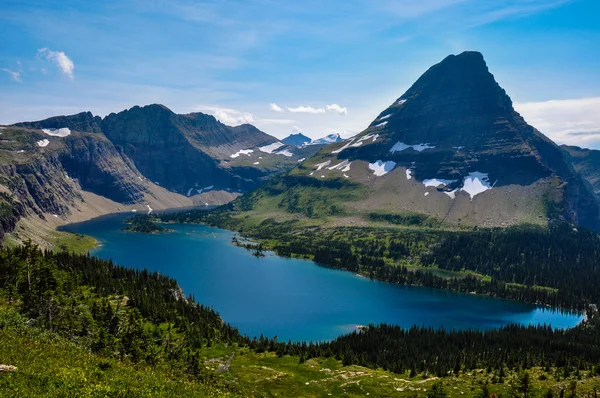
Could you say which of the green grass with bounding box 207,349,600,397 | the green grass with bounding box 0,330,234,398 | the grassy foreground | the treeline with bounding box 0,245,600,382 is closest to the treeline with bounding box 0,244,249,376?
the treeline with bounding box 0,245,600,382

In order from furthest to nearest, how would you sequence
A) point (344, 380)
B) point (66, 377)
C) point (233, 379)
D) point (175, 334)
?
point (175, 334) → point (344, 380) → point (233, 379) → point (66, 377)

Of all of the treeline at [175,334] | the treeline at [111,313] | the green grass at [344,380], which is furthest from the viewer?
the green grass at [344,380]

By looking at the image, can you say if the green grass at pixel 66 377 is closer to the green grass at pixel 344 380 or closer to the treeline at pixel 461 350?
the green grass at pixel 344 380

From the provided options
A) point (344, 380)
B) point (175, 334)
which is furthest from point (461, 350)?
point (175, 334)

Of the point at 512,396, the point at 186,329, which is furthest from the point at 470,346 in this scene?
the point at 186,329

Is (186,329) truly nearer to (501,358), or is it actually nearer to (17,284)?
(17,284)

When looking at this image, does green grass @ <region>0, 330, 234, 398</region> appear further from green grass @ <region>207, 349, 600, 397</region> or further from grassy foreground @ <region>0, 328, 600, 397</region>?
green grass @ <region>207, 349, 600, 397</region>

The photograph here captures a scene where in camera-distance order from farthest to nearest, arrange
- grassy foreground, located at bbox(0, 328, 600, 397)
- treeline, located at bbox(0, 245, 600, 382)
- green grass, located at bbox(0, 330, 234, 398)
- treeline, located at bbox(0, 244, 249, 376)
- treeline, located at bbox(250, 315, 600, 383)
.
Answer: treeline, located at bbox(250, 315, 600, 383)
treeline, located at bbox(0, 245, 600, 382)
treeline, located at bbox(0, 244, 249, 376)
grassy foreground, located at bbox(0, 328, 600, 397)
green grass, located at bbox(0, 330, 234, 398)

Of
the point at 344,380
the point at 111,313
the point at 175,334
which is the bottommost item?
the point at 344,380

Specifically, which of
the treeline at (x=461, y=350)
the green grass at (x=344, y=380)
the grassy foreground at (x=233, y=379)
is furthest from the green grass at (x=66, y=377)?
the treeline at (x=461, y=350)

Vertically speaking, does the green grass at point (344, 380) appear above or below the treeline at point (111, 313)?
below

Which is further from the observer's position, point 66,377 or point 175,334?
point 175,334

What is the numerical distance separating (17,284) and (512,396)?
8889 cm

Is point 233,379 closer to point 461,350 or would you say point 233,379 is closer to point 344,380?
point 344,380
